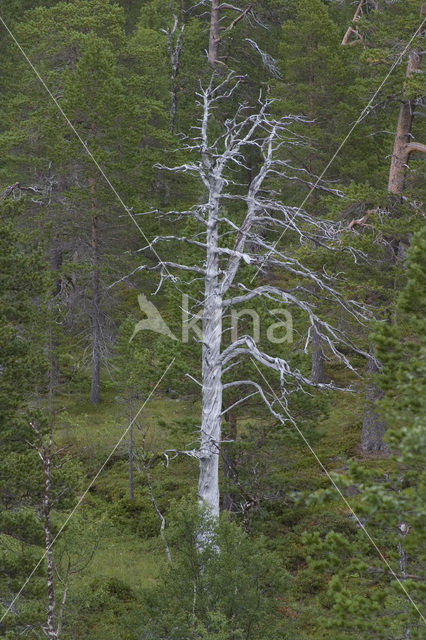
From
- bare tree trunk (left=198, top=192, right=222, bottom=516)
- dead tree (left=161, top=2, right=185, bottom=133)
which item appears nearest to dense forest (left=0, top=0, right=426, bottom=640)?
bare tree trunk (left=198, top=192, right=222, bottom=516)

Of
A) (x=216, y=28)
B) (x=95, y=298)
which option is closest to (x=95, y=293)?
(x=95, y=298)

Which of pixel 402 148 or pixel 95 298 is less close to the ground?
pixel 402 148

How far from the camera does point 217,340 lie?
14.4m

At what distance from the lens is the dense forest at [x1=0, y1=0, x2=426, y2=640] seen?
36.9 feet

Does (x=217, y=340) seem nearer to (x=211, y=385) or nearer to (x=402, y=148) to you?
(x=211, y=385)

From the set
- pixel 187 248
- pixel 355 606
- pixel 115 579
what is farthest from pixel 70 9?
pixel 355 606

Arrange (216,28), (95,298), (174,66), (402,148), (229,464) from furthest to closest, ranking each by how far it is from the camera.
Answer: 1. (174,66)
2. (216,28)
3. (95,298)
4. (402,148)
5. (229,464)

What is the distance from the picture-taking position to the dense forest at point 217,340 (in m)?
11.3

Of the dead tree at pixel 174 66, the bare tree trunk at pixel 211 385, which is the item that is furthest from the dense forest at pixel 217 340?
the dead tree at pixel 174 66

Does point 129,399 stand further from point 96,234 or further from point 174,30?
point 174,30

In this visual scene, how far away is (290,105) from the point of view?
24484mm

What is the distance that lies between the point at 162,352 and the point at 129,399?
537cm

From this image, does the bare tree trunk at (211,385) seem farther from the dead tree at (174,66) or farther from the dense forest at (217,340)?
the dead tree at (174,66)

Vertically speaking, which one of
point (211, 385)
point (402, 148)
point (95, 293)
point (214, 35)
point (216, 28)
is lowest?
point (95, 293)
